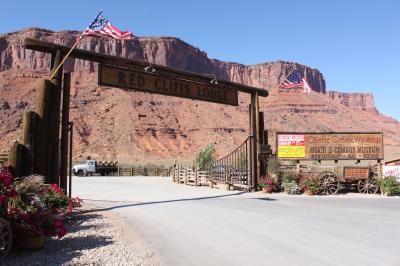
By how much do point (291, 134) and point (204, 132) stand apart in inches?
3002

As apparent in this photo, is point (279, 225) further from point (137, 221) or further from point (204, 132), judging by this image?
point (204, 132)

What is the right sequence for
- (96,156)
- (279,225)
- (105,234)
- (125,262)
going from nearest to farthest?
(125,262) < (105,234) < (279,225) < (96,156)

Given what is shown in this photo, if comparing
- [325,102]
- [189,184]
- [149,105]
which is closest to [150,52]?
[149,105]

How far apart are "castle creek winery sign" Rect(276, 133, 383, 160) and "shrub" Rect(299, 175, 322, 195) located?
2017 millimetres

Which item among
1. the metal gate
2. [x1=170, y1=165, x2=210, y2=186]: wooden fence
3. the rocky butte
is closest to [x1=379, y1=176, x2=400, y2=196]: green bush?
the metal gate

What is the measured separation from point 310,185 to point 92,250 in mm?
13017

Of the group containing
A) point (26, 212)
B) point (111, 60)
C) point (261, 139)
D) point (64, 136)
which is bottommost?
point (26, 212)

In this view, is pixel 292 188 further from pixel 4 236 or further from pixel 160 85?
pixel 4 236

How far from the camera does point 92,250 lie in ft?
22.6

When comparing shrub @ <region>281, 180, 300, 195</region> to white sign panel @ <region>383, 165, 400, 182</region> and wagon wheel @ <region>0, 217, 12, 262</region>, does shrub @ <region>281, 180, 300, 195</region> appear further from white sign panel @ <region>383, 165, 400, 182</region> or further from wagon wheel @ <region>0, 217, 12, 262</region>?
wagon wheel @ <region>0, 217, 12, 262</region>

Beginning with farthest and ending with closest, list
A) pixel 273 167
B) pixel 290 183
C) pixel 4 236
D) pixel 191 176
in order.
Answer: pixel 191 176 < pixel 273 167 < pixel 290 183 < pixel 4 236

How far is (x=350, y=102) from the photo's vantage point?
19412cm

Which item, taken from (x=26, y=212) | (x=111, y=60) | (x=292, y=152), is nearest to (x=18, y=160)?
(x=26, y=212)

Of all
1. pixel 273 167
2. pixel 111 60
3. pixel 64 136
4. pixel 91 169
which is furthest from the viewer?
pixel 91 169
